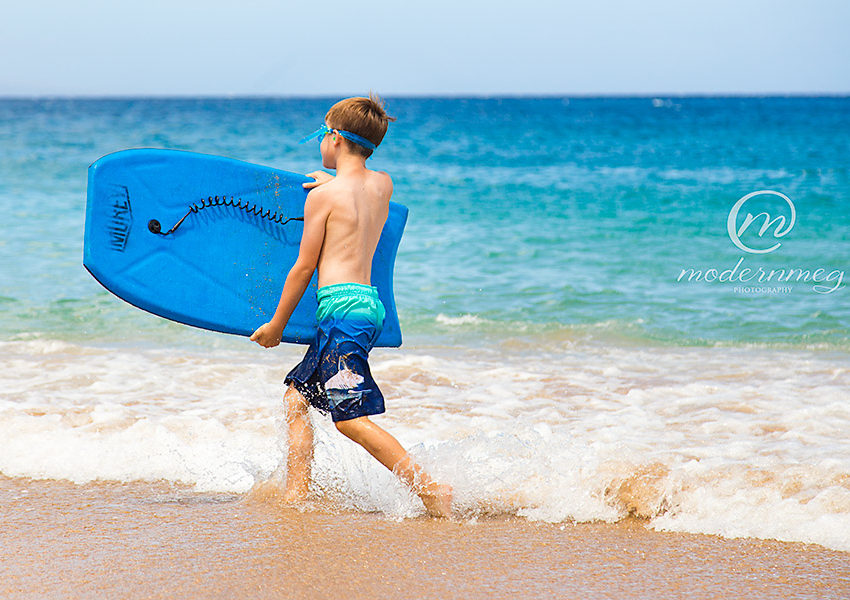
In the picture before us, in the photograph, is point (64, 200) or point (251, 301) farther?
point (64, 200)

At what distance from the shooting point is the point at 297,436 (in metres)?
3.00

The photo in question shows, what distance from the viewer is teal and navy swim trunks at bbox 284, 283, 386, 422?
2.85 metres

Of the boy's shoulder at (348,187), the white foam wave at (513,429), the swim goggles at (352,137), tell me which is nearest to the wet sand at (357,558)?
the white foam wave at (513,429)

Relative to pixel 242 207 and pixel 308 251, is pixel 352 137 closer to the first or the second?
pixel 308 251

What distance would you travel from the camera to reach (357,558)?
2.60 meters

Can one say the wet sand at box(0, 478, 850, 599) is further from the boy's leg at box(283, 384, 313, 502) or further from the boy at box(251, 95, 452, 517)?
the boy at box(251, 95, 452, 517)

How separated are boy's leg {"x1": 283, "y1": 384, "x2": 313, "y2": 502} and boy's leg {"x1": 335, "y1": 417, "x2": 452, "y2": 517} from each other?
17 centimetres

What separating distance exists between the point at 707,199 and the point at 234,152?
1274cm

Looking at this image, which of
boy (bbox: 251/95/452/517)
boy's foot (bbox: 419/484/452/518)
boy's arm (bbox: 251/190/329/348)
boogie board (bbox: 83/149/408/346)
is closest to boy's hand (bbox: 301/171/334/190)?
boy (bbox: 251/95/452/517)

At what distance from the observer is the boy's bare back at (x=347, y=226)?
9.44 ft

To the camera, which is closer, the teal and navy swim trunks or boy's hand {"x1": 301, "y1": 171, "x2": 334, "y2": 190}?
the teal and navy swim trunks

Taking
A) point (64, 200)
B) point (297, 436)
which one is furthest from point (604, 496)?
point (64, 200)

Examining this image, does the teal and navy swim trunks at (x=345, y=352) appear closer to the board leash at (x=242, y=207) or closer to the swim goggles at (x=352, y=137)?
the swim goggles at (x=352, y=137)

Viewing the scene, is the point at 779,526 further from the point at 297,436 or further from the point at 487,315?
the point at 487,315
